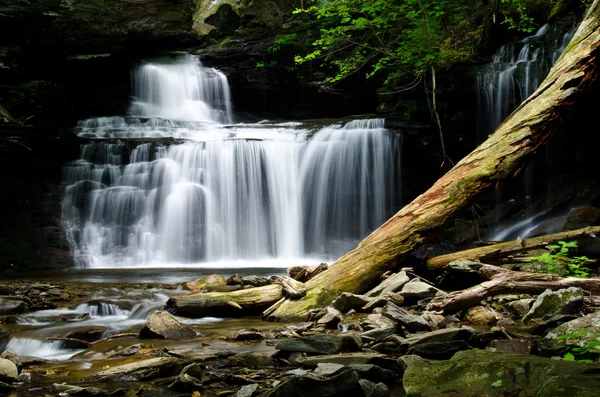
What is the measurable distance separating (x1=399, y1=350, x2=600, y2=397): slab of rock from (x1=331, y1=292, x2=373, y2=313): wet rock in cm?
237

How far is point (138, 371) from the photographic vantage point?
4066 millimetres

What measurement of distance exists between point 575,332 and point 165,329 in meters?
3.92

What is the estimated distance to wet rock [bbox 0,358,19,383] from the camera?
159 inches

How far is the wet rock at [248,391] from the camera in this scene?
3.45m

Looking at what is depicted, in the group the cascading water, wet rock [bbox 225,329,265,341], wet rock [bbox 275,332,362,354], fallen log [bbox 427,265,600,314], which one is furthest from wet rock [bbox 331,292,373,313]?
the cascading water

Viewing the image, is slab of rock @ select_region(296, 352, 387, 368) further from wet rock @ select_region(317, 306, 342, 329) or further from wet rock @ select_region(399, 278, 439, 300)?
wet rock @ select_region(399, 278, 439, 300)

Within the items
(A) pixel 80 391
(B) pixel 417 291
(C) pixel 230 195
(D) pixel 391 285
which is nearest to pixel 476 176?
(B) pixel 417 291

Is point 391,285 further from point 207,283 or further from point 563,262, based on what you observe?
point 207,283

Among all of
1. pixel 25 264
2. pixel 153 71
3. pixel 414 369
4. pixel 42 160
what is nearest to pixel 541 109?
pixel 414 369

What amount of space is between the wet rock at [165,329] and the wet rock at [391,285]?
7.45ft

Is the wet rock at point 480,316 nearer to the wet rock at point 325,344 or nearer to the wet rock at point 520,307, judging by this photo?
the wet rock at point 520,307

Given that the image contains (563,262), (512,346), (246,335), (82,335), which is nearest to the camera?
(512,346)

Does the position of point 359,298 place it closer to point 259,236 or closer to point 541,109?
point 541,109

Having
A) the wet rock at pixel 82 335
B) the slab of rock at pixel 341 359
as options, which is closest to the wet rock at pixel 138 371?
the slab of rock at pixel 341 359
